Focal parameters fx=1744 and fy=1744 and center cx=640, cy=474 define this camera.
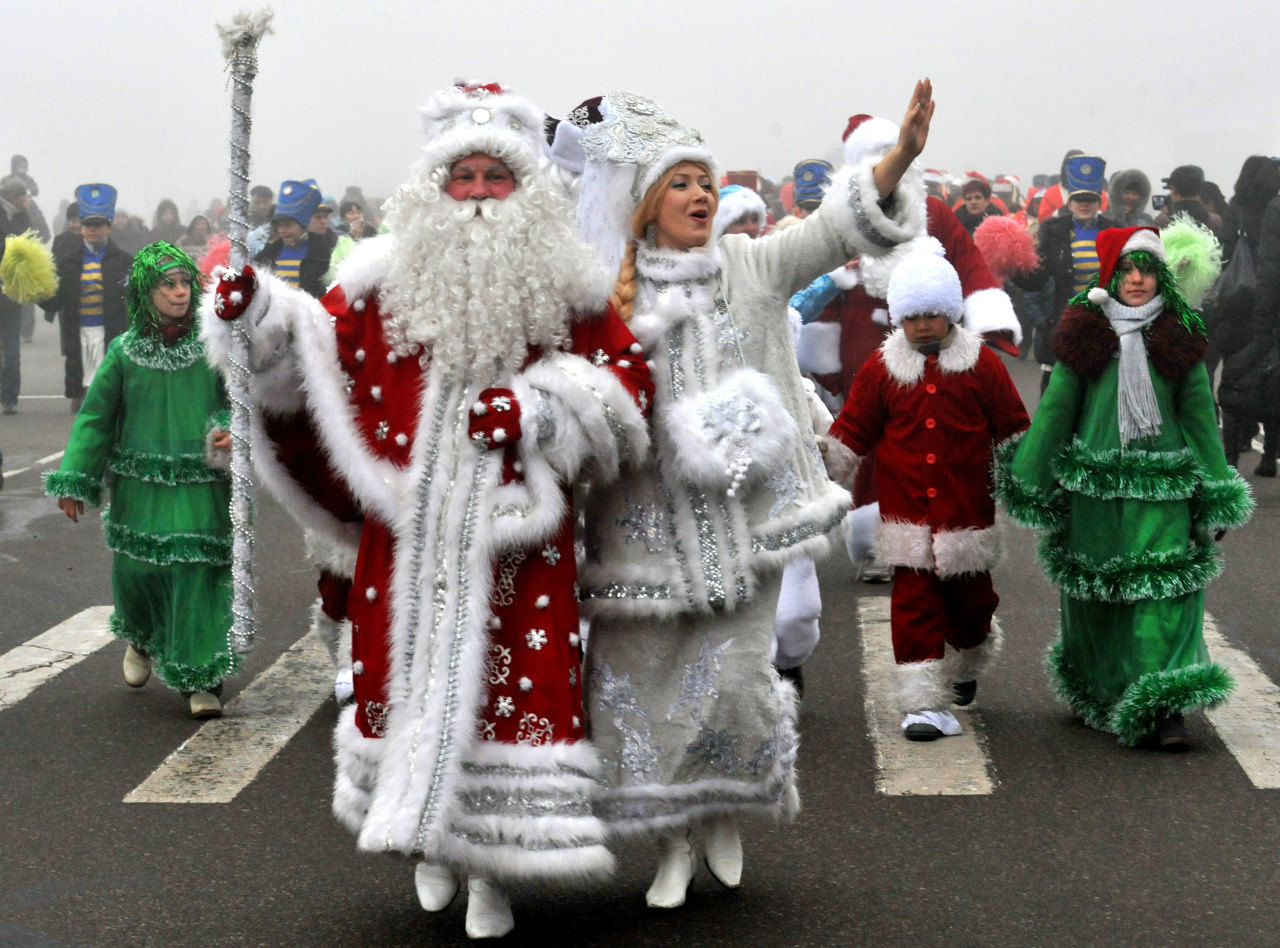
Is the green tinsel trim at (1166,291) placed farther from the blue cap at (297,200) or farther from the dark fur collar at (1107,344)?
the blue cap at (297,200)

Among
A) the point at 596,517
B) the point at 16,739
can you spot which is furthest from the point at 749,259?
the point at 16,739

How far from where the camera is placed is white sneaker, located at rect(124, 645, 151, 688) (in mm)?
7121

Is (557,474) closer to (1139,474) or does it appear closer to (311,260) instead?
(1139,474)

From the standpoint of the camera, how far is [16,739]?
6488 millimetres

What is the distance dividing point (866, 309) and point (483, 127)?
4.54 meters

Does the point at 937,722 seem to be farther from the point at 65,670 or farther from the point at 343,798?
the point at 65,670

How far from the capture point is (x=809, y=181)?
1215 cm

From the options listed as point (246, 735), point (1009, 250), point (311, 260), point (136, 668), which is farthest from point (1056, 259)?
point (246, 735)

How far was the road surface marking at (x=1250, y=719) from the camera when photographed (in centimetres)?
574

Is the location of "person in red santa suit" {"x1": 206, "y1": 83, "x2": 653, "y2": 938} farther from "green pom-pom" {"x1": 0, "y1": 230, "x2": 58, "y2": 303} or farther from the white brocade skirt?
"green pom-pom" {"x1": 0, "y1": 230, "x2": 58, "y2": 303}

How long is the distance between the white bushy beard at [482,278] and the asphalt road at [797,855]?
59.1 inches

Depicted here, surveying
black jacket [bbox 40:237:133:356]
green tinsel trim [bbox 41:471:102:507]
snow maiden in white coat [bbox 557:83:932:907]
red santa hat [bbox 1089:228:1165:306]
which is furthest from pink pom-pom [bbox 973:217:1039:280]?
snow maiden in white coat [bbox 557:83:932:907]

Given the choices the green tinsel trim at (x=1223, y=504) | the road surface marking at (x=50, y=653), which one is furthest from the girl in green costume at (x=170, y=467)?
the green tinsel trim at (x=1223, y=504)

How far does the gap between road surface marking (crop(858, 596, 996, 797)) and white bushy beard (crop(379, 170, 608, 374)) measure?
7.17ft
